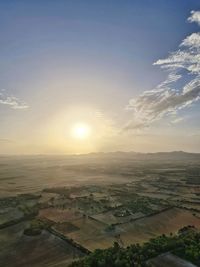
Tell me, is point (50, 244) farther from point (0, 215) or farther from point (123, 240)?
point (0, 215)

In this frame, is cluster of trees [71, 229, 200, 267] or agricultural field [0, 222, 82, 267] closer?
cluster of trees [71, 229, 200, 267]

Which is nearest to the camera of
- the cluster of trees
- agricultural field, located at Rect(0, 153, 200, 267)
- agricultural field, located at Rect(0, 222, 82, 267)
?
the cluster of trees

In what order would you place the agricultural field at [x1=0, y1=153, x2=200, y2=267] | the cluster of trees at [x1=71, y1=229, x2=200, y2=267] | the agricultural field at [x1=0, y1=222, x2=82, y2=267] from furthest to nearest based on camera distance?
the agricultural field at [x1=0, y1=153, x2=200, y2=267], the agricultural field at [x1=0, y1=222, x2=82, y2=267], the cluster of trees at [x1=71, y1=229, x2=200, y2=267]

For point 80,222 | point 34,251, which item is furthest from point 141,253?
point 80,222

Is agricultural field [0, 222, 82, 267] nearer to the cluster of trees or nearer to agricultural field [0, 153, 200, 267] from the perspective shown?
agricultural field [0, 153, 200, 267]

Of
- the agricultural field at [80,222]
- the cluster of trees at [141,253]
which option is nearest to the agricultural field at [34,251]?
the agricultural field at [80,222]

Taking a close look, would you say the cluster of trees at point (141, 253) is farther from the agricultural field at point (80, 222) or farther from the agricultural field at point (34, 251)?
the agricultural field at point (80, 222)

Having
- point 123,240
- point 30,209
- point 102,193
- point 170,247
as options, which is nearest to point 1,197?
point 30,209

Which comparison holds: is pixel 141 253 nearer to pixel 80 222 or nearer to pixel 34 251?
pixel 34 251

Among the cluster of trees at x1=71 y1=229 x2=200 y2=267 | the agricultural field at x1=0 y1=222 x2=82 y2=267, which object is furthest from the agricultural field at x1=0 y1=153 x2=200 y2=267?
the cluster of trees at x1=71 y1=229 x2=200 y2=267

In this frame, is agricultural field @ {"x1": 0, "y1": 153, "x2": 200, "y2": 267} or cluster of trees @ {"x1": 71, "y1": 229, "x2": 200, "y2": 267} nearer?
cluster of trees @ {"x1": 71, "y1": 229, "x2": 200, "y2": 267}

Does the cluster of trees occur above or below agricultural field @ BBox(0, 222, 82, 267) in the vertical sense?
above
